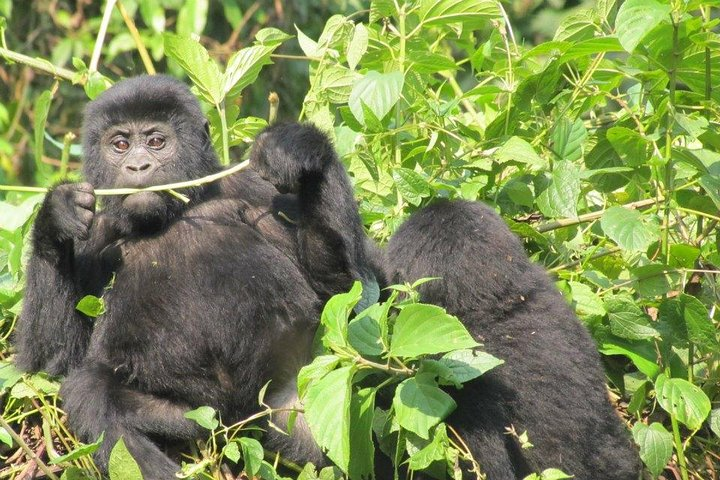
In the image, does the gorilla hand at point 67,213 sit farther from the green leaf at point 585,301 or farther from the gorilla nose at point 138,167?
the green leaf at point 585,301

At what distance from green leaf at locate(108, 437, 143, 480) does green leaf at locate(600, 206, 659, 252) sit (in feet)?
5.41

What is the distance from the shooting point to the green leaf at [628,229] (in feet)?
10.9

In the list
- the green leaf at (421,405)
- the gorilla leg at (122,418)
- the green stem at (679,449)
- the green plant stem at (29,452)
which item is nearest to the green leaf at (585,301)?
the green stem at (679,449)

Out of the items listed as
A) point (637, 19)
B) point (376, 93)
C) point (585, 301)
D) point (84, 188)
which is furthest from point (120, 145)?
point (637, 19)

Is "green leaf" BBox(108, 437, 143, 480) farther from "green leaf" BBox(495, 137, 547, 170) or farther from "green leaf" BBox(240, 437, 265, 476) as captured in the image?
"green leaf" BBox(495, 137, 547, 170)

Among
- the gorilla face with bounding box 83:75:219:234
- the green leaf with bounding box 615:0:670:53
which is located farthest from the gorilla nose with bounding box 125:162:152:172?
the green leaf with bounding box 615:0:670:53

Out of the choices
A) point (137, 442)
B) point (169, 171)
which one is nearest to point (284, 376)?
point (137, 442)

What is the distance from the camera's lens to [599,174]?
382cm

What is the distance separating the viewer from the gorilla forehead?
153 inches

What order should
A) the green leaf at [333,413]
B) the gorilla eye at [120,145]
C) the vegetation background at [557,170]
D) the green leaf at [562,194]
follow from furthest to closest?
the gorilla eye at [120,145], the green leaf at [562,194], the vegetation background at [557,170], the green leaf at [333,413]

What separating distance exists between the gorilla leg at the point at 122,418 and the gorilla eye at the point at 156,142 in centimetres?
84

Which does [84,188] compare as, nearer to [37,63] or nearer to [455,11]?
[37,63]

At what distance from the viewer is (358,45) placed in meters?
4.30

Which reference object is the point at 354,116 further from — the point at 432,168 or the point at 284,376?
the point at 284,376
